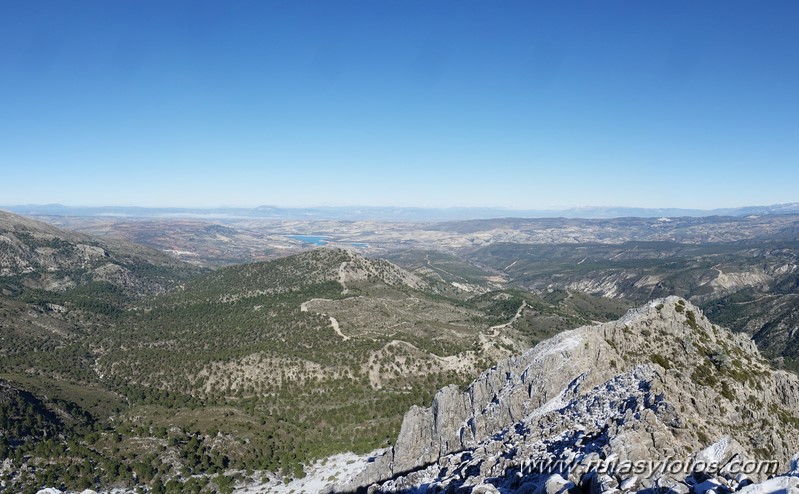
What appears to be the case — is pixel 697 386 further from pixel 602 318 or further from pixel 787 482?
pixel 602 318

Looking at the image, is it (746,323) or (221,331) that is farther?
(746,323)

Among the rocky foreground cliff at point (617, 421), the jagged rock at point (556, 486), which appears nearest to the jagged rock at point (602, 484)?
the rocky foreground cliff at point (617, 421)

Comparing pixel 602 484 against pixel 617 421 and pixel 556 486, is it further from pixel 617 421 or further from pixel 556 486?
pixel 617 421

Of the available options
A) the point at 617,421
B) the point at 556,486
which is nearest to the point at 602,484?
the point at 556,486

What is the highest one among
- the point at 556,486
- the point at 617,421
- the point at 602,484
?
the point at 602,484

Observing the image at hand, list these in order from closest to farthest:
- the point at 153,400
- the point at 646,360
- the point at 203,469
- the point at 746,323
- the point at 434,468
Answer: the point at 434,468, the point at 646,360, the point at 203,469, the point at 153,400, the point at 746,323

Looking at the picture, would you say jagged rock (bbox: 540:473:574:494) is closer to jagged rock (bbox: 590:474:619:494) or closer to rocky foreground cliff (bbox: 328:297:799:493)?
rocky foreground cliff (bbox: 328:297:799:493)

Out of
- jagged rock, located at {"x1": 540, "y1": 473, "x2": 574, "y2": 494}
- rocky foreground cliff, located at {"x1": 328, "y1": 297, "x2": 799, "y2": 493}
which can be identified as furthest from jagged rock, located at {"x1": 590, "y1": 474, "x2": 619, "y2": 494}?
jagged rock, located at {"x1": 540, "y1": 473, "x2": 574, "y2": 494}

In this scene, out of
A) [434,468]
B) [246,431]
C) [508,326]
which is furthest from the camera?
[508,326]

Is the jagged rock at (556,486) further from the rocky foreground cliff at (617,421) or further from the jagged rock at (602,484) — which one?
the jagged rock at (602,484)

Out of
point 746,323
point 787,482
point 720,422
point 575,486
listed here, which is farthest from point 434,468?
point 746,323
